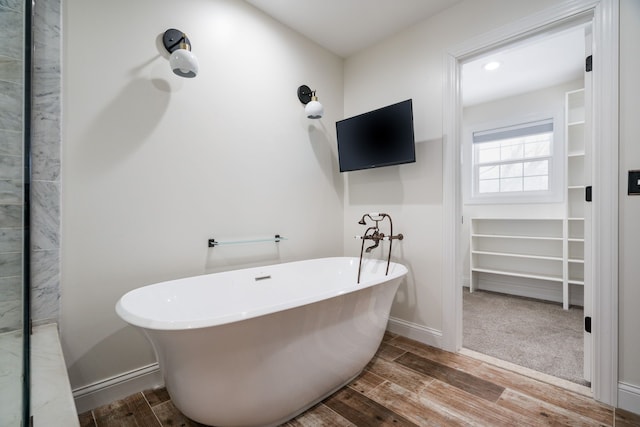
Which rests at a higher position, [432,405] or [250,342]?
[250,342]

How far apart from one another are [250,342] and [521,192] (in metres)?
3.88

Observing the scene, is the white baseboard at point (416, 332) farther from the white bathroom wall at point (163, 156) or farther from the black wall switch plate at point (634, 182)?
the black wall switch plate at point (634, 182)

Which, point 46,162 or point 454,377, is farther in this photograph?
point 454,377

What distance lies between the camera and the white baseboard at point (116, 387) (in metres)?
1.49

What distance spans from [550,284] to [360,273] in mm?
2619

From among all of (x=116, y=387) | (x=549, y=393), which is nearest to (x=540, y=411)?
(x=549, y=393)

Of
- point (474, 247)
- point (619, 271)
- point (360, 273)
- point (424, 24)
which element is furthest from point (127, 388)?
point (474, 247)

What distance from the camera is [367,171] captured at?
9.05 feet

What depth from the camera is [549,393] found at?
1660 mm

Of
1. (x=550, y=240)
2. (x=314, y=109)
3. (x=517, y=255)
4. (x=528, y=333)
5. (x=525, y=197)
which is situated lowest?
(x=528, y=333)

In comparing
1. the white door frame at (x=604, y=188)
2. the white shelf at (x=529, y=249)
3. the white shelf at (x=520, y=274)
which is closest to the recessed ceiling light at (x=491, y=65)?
the white door frame at (x=604, y=188)

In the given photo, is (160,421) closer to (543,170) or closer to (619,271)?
(619,271)

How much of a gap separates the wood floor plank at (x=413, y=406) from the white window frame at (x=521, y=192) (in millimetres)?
3072

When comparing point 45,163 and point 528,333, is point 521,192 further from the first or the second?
point 45,163
